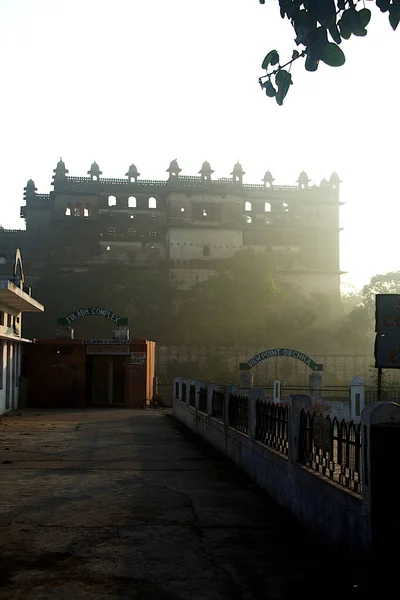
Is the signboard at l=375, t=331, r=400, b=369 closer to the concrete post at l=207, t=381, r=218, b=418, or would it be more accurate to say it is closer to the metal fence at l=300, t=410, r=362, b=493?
the metal fence at l=300, t=410, r=362, b=493

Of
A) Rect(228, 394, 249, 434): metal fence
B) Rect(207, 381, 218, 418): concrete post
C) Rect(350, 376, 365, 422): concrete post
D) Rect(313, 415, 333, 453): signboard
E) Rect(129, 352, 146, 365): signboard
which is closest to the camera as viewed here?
Rect(313, 415, 333, 453): signboard

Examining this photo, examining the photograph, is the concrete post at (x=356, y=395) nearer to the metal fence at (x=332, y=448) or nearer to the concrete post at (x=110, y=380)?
the concrete post at (x=110, y=380)

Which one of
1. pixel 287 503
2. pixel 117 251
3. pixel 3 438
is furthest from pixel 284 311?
pixel 287 503

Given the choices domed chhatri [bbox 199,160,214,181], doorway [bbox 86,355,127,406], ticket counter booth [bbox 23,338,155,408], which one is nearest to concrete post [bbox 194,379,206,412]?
ticket counter booth [bbox 23,338,155,408]

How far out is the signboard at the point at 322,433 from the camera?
6.93m

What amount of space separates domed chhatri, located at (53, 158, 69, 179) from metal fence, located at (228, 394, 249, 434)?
194ft

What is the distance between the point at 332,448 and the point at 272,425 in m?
2.86

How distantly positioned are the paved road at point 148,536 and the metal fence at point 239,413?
0.79 metres

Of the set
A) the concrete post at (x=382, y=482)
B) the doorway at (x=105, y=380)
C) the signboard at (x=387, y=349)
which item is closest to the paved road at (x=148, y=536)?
the concrete post at (x=382, y=482)

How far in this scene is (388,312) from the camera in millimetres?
12383

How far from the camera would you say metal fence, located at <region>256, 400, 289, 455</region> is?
8.92 metres

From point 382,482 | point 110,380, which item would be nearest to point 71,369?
point 110,380

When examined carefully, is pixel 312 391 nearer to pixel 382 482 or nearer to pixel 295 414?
pixel 295 414

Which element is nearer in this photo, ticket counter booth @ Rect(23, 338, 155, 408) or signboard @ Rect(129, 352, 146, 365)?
ticket counter booth @ Rect(23, 338, 155, 408)
